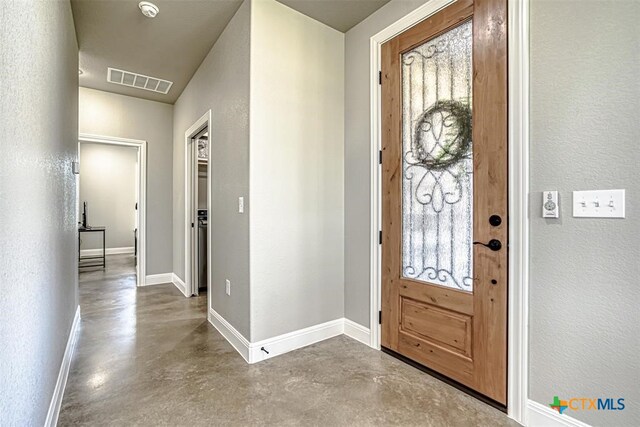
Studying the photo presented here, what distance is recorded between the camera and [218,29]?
2.79m

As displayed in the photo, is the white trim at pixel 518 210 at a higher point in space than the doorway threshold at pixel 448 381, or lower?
higher

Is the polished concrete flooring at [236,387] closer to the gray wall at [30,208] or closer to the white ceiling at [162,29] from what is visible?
the gray wall at [30,208]

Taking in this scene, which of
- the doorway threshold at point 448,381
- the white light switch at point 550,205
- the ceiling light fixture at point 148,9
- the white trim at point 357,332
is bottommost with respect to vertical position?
the doorway threshold at point 448,381

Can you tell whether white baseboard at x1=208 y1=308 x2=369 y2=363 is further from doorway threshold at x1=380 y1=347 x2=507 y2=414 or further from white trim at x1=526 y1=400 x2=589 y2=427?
white trim at x1=526 y1=400 x2=589 y2=427

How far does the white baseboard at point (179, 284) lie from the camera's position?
402 cm

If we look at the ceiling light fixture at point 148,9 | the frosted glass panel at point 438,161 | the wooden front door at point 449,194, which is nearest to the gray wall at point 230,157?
the ceiling light fixture at point 148,9

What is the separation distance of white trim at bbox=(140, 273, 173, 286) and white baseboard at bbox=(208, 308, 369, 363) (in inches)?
80.6

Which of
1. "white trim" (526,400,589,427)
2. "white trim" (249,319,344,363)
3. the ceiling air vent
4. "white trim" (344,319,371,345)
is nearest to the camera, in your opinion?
"white trim" (526,400,589,427)

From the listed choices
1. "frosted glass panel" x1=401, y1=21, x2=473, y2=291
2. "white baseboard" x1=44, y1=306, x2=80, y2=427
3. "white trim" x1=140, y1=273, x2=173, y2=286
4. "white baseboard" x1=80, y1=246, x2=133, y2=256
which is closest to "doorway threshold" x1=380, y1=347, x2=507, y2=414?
"frosted glass panel" x1=401, y1=21, x2=473, y2=291

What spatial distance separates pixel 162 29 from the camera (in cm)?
280

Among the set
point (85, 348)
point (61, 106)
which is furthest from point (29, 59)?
point (85, 348)

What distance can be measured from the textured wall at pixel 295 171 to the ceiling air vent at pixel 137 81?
7.26ft

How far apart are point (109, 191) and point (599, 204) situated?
850cm

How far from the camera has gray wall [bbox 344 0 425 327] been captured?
260cm
